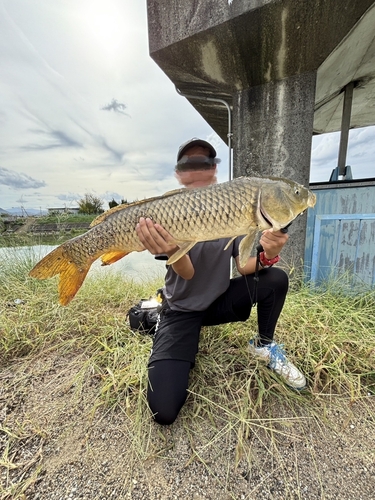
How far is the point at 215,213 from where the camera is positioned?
129cm

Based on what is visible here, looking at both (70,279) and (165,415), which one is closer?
(165,415)

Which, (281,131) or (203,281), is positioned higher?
(281,131)

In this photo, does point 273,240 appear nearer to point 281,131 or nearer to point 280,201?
point 280,201

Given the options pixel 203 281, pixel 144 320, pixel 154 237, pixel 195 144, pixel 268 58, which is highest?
pixel 268 58

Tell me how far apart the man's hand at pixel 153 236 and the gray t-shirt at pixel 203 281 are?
42 cm

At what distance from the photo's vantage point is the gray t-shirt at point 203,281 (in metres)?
1.80

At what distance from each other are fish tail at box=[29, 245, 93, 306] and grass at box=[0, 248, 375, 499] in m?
0.58

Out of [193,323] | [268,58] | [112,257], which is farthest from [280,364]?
[268,58]

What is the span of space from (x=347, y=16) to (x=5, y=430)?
3856mm

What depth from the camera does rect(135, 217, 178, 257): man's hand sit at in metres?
1.38

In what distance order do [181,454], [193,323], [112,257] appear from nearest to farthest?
[181,454] < [112,257] < [193,323]

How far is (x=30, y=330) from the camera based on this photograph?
7.43 ft

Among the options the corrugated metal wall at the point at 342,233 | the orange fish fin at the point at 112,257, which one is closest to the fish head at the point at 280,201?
the orange fish fin at the point at 112,257

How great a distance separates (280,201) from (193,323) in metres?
1.02
